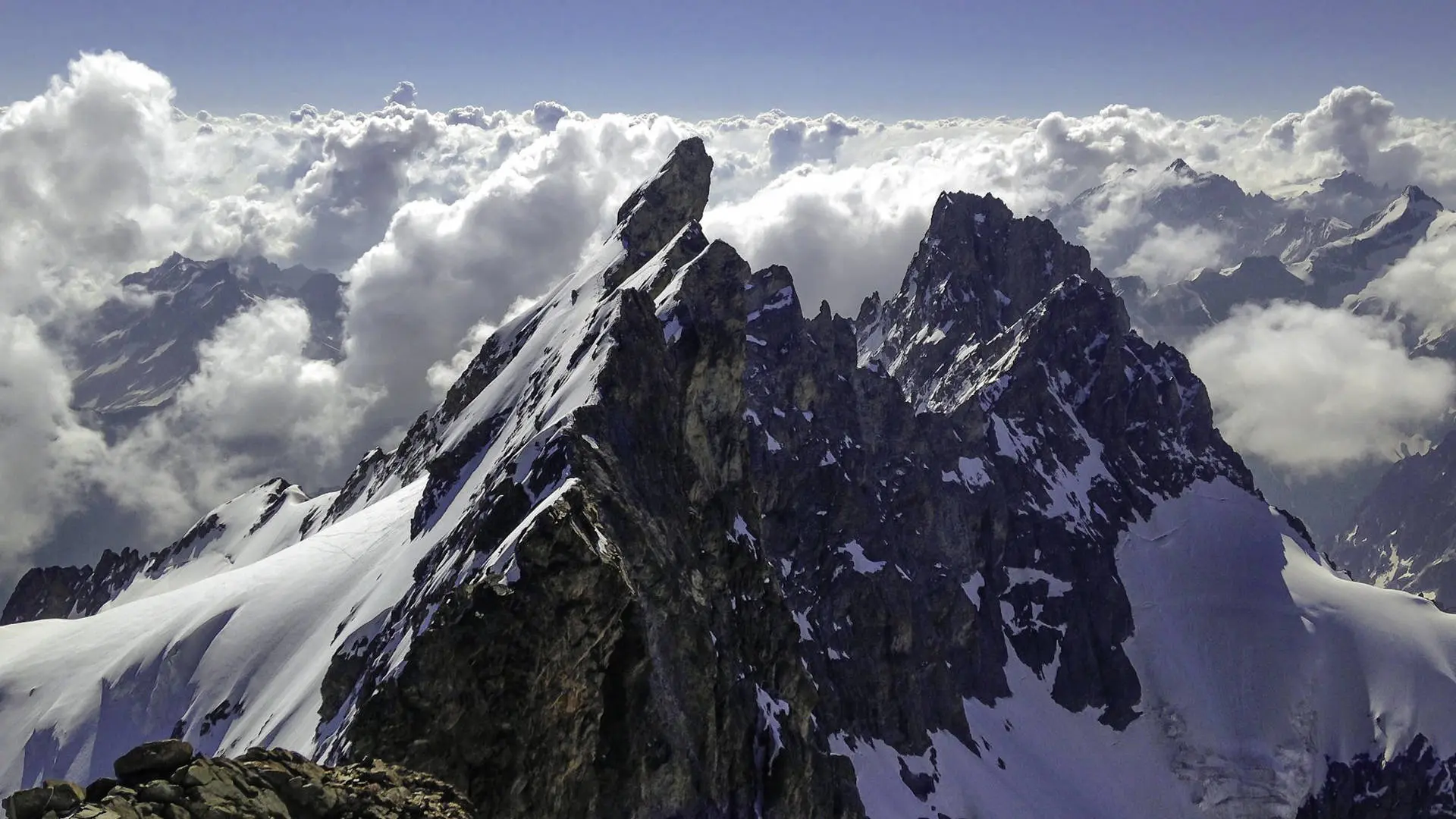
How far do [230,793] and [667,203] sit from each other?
457 ft

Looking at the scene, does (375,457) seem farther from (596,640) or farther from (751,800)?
(596,640)

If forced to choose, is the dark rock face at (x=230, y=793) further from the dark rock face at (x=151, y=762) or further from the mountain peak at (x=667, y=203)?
the mountain peak at (x=667, y=203)

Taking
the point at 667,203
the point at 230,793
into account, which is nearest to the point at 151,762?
the point at 230,793

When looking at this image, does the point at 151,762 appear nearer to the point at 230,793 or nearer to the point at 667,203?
the point at 230,793

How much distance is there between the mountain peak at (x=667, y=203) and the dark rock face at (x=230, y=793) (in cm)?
12304

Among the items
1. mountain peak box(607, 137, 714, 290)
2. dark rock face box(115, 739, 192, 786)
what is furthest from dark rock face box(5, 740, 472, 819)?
mountain peak box(607, 137, 714, 290)

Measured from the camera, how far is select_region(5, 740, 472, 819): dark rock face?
24234 mm

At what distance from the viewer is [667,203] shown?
159 metres

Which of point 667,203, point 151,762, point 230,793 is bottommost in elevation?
point 230,793

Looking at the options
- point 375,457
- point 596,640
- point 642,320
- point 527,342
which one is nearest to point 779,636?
point 642,320

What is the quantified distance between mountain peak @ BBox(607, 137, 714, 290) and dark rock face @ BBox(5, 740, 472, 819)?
123041 millimetres

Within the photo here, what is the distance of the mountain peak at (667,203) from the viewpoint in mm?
156000

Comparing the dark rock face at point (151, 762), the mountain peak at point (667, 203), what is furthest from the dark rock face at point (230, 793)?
the mountain peak at point (667, 203)

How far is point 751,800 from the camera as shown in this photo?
8369 centimetres
